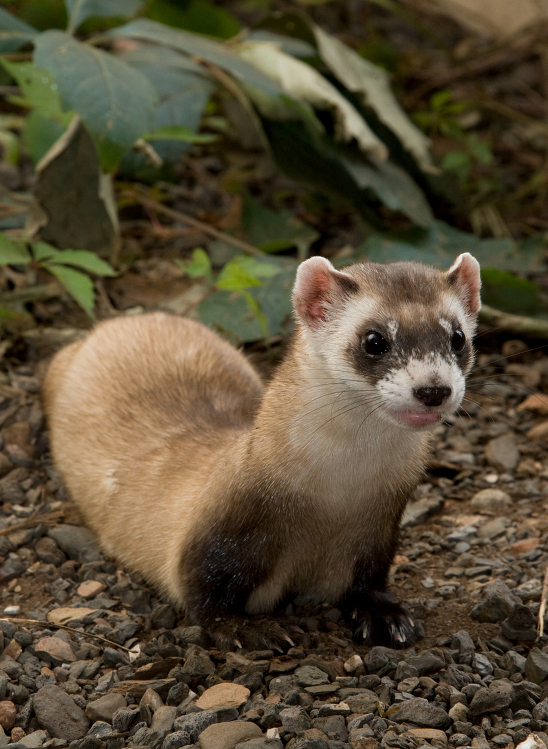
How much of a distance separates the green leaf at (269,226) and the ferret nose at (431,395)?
3311 mm

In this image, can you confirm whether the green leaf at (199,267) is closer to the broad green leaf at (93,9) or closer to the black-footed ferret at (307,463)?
the black-footed ferret at (307,463)

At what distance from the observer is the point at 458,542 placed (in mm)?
3936

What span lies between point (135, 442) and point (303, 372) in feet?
3.80

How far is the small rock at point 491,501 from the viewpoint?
421 cm

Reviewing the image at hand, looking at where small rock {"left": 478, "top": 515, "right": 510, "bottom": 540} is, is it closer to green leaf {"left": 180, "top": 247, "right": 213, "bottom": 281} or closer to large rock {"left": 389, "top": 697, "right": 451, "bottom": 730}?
large rock {"left": 389, "top": 697, "right": 451, "bottom": 730}

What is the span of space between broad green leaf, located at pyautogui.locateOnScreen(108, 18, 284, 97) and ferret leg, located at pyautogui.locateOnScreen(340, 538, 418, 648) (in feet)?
9.49

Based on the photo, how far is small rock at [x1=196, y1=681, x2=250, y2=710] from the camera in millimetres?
2824

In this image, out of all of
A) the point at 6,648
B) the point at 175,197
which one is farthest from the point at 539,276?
the point at 6,648

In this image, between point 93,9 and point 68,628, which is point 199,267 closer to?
point 93,9

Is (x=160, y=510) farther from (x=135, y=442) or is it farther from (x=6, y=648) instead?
(x=6, y=648)

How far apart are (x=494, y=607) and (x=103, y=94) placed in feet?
9.24

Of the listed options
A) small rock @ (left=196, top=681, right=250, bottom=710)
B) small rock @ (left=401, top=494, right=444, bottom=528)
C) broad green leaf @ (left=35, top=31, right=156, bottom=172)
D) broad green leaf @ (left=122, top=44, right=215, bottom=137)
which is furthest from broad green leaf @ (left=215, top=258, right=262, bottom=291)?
small rock @ (left=196, top=681, right=250, bottom=710)

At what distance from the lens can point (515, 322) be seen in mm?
5219

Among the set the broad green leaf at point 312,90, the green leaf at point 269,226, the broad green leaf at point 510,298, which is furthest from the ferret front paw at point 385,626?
the green leaf at point 269,226
